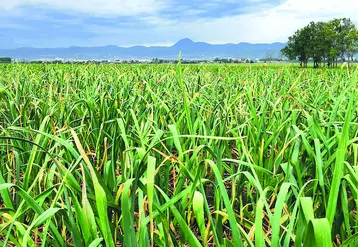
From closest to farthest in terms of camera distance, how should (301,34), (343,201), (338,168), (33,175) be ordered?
(338,168), (343,201), (33,175), (301,34)

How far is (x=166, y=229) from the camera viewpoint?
3.28 ft

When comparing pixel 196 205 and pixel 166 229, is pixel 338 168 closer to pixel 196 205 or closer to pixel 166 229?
pixel 196 205

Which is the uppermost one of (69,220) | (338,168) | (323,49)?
(323,49)

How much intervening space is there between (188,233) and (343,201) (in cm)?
58

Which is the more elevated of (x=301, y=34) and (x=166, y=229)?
(x=301, y=34)

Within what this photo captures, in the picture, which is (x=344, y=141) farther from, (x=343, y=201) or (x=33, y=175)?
(x=33, y=175)

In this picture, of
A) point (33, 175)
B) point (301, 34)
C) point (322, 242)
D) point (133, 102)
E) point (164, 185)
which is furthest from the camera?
point (301, 34)

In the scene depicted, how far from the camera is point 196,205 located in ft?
2.80

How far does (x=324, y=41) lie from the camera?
6588 centimetres

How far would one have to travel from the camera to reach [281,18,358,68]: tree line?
63.9 metres

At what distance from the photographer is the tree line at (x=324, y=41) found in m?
63.9

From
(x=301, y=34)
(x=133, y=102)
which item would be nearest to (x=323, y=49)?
(x=301, y=34)

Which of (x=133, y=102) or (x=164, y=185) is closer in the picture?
(x=164, y=185)

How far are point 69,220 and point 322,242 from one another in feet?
2.03
